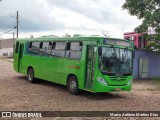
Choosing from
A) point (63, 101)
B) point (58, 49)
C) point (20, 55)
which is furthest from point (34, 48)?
point (63, 101)

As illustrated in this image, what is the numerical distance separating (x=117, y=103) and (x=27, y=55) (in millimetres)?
9026

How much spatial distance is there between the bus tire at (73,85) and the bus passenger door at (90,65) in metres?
0.78

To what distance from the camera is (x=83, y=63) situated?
51.4ft

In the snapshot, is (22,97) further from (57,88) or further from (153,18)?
(153,18)

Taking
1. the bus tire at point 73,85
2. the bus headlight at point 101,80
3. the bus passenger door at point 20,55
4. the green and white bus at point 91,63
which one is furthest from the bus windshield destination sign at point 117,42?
the bus passenger door at point 20,55

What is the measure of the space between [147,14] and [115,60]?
13035 mm

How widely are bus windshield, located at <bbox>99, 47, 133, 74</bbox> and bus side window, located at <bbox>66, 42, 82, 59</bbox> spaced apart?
137 cm

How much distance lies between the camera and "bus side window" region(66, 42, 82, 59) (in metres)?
16.2

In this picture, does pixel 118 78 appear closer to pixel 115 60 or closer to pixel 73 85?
pixel 115 60

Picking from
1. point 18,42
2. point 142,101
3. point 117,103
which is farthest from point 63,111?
point 18,42

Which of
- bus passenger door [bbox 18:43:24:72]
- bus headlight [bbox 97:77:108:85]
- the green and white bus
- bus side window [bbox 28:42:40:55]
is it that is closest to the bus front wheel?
bus side window [bbox 28:42:40:55]

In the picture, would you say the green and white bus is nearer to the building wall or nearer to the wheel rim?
the wheel rim

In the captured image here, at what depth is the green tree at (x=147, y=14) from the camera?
2723 centimetres

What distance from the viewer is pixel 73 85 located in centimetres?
1644
